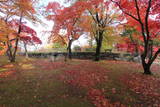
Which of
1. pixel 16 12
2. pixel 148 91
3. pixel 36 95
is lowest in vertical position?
pixel 148 91

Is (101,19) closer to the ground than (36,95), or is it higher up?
higher up

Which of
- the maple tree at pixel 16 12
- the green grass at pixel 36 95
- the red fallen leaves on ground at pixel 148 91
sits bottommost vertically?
the red fallen leaves on ground at pixel 148 91

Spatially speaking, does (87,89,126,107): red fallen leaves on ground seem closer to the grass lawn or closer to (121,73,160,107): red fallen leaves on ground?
the grass lawn

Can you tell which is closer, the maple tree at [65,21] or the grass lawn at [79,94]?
the grass lawn at [79,94]

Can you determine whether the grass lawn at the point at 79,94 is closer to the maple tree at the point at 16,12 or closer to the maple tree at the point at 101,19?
the maple tree at the point at 16,12

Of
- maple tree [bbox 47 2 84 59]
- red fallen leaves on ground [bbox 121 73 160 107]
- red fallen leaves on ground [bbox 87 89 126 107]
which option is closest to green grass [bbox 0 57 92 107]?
red fallen leaves on ground [bbox 87 89 126 107]

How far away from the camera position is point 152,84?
5.46 m

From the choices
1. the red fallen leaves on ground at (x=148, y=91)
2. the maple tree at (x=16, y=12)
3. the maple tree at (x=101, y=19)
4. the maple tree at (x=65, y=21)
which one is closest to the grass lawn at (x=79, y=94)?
A: the red fallen leaves on ground at (x=148, y=91)

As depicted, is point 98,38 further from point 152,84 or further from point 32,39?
point 32,39

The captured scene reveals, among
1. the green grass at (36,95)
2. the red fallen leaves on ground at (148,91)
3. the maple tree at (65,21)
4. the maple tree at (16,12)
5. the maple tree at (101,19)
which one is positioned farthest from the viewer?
the maple tree at (101,19)

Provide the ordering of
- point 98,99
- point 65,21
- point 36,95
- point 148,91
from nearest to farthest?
point 98,99 < point 36,95 < point 148,91 < point 65,21

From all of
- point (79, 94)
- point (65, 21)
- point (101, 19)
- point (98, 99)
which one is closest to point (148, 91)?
point (98, 99)

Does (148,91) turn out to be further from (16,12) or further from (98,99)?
(16,12)

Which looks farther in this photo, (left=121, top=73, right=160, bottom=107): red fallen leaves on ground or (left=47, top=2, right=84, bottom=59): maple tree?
(left=47, top=2, right=84, bottom=59): maple tree
